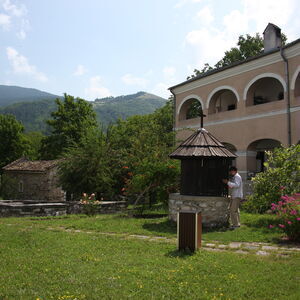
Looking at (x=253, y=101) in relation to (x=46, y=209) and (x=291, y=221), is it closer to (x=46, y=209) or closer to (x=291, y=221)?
(x=291, y=221)

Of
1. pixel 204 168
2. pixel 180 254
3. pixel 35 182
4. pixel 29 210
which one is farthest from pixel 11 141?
pixel 180 254

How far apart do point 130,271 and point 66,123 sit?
3338 centimetres

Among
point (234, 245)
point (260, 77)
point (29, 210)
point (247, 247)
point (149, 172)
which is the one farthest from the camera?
point (260, 77)

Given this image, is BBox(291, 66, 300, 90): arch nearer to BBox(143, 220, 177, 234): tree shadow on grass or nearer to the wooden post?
BBox(143, 220, 177, 234): tree shadow on grass

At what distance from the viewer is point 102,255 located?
243 inches

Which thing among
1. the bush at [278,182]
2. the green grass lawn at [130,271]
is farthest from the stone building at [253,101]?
the green grass lawn at [130,271]

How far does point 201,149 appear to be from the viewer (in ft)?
32.6

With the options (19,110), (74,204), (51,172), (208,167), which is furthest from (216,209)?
(19,110)

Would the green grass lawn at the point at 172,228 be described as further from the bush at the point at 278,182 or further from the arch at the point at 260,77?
the arch at the point at 260,77

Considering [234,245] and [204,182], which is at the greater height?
[204,182]

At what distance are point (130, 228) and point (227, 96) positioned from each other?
15806 mm

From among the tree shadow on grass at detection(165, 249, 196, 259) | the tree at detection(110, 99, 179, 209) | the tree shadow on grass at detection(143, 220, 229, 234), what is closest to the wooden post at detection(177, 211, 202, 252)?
the tree shadow on grass at detection(165, 249, 196, 259)

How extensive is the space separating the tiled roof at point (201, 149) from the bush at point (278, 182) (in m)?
1.45

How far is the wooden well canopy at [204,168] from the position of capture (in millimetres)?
9773
